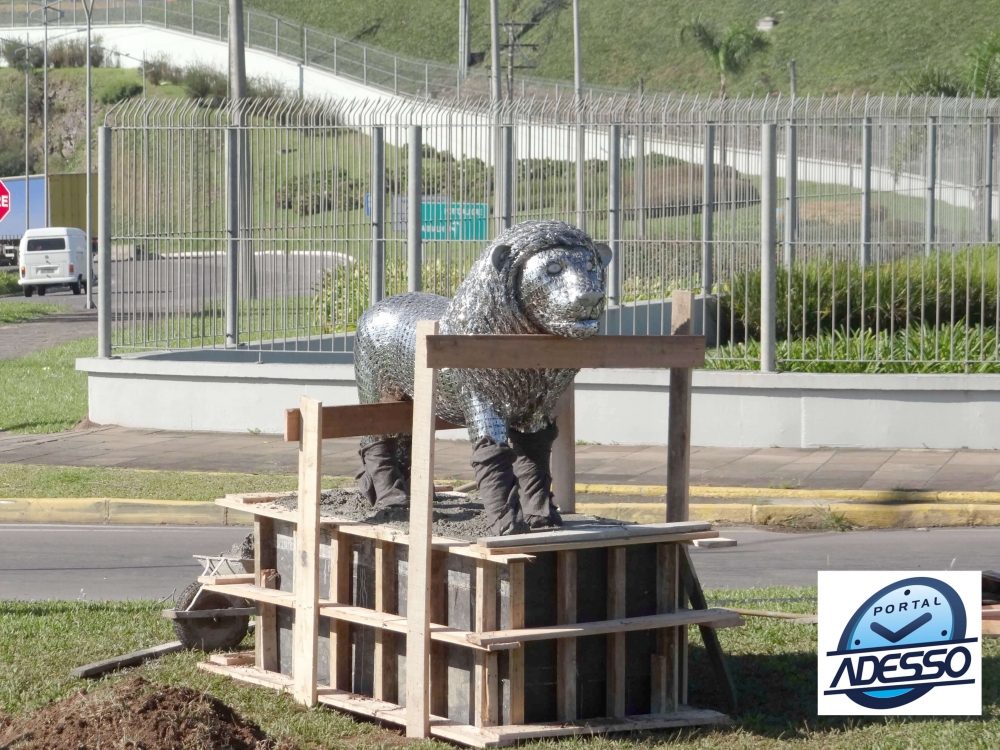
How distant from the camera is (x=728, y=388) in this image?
1398 centimetres

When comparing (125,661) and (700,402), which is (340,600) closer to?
(125,661)

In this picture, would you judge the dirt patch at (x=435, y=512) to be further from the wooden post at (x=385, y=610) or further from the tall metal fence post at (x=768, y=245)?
the tall metal fence post at (x=768, y=245)

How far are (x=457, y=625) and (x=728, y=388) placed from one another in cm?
860

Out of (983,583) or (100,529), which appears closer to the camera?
(983,583)

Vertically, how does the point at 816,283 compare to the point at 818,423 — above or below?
above

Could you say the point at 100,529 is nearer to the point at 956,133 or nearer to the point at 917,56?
the point at 956,133

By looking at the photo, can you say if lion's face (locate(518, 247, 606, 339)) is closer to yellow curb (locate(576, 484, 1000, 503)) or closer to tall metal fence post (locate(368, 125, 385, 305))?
yellow curb (locate(576, 484, 1000, 503))

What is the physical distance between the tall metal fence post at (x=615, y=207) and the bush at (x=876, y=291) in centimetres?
144

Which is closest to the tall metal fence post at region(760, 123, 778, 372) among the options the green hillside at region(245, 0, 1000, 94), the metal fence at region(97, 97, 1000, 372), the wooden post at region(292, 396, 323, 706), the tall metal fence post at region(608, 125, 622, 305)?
the metal fence at region(97, 97, 1000, 372)

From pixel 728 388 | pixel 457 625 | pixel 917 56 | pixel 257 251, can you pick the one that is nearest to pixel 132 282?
pixel 257 251

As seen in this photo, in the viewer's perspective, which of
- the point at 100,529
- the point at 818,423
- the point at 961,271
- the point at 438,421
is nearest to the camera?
the point at 438,421

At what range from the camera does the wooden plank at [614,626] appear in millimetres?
5430

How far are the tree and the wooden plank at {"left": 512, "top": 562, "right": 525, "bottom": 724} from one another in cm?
6840

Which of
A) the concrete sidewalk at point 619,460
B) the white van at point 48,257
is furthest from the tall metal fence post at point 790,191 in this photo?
the white van at point 48,257
